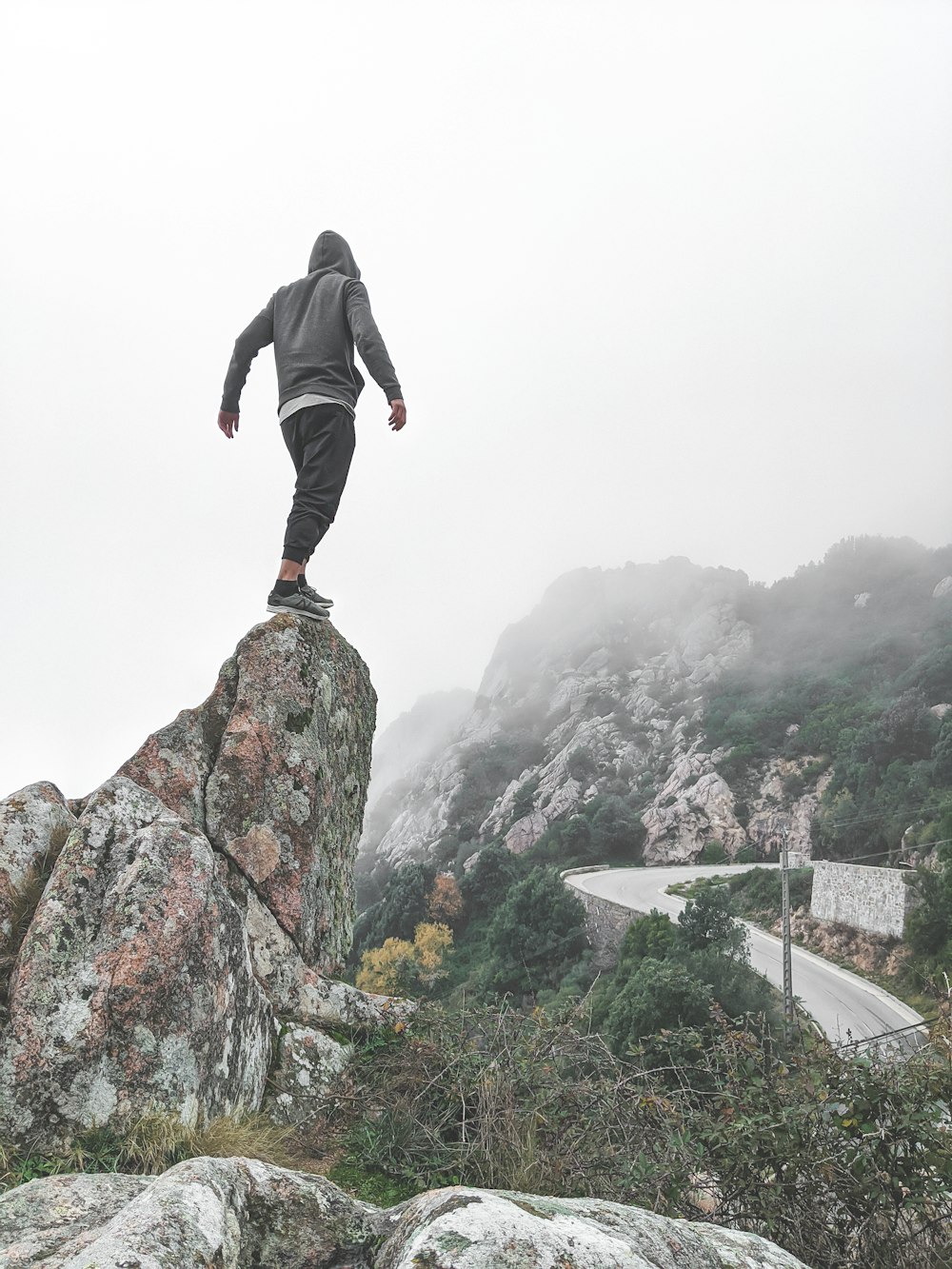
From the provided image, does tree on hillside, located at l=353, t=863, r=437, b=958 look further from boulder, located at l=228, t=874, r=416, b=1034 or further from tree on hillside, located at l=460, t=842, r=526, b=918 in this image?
boulder, located at l=228, t=874, r=416, b=1034

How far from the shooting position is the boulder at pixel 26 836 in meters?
3.48

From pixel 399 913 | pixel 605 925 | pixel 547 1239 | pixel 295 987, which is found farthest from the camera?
pixel 399 913

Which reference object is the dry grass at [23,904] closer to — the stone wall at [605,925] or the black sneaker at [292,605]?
the black sneaker at [292,605]

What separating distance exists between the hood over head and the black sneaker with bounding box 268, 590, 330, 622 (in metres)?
2.40

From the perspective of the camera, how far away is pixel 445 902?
54656 millimetres

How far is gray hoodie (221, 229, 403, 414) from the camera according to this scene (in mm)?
5082

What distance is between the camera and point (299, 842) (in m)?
4.74

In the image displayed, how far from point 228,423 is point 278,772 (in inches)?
104

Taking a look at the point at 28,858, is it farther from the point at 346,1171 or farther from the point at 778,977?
the point at 778,977

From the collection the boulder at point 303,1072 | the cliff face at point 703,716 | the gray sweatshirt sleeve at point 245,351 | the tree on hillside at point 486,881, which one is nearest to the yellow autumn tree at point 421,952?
the tree on hillside at point 486,881

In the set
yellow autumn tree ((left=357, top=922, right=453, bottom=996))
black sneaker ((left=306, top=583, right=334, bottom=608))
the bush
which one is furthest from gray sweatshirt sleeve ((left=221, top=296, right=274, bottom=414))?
yellow autumn tree ((left=357, top=922, right=453, bottom=996))

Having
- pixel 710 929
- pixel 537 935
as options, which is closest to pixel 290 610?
pixel 710 929

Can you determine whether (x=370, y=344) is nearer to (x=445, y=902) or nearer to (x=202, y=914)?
(x=202, y=914)

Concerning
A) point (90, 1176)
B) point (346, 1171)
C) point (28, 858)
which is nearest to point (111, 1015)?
point (90, 1176)
